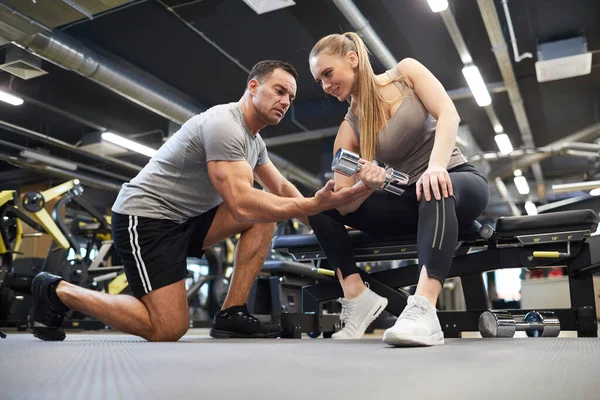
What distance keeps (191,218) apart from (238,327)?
18.8 inches

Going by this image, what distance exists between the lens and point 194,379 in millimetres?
735

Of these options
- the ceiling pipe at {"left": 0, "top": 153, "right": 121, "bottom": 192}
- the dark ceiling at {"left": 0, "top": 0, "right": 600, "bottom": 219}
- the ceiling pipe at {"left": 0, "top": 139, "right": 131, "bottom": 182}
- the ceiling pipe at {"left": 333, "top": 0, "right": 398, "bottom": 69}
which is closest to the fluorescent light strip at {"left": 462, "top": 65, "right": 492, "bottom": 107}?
the dark ceiling at {"left": 0, "top": 0, "right": 600, "bottom": 219}

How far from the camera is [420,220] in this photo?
4.83ft

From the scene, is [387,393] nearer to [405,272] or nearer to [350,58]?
[350,58]

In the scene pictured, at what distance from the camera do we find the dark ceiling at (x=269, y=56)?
5293 mm

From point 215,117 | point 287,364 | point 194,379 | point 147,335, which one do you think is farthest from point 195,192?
point 194,379

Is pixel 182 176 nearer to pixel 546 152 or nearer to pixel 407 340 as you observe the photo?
pixel 407 340

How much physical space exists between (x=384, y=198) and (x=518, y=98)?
5.77m

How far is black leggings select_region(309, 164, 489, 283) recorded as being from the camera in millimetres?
1419

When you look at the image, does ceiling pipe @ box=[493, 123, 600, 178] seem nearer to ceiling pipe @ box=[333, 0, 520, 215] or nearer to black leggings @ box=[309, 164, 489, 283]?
ceiling pipe @ box=[333, 0, 520, 215]

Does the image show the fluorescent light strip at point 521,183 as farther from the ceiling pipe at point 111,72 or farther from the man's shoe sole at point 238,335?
the man's shoe sole at point 238,335

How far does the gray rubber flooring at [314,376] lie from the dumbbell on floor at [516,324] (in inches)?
27.5

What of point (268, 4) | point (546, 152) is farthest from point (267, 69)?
point (546, 152)

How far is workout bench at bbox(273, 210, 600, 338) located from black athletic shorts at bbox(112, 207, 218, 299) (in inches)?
21.4
